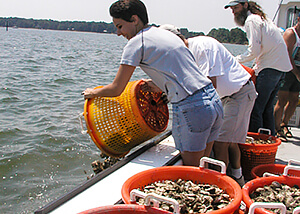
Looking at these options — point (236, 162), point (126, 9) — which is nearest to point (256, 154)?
point (236, 162)

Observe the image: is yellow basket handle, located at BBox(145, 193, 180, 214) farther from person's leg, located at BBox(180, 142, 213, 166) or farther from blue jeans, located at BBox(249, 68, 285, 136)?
blue jeans, located at BBox(249, 68, 285, 136)

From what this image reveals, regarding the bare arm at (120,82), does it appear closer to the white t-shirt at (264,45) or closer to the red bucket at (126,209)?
the red bucket at (126,209)

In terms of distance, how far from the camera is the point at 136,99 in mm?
2945

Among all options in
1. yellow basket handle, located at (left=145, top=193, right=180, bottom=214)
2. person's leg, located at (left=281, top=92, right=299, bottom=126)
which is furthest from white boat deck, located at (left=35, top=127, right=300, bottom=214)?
person's leg, located at (left=281, top=92, right=299, bottom=126)

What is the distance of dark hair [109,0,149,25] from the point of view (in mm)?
2355

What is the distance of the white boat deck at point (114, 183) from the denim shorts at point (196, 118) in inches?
20.5

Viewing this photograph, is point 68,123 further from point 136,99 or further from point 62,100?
point 136,99

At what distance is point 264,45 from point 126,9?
215 cm

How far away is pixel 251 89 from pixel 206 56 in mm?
601

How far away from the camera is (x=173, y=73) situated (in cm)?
231

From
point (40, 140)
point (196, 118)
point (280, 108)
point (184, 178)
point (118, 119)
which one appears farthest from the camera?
point (40, 140)

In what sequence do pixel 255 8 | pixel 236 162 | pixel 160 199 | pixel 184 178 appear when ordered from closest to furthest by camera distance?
pixel 160 199, pixel 184 178, pixel 236 162, pixel 255 8

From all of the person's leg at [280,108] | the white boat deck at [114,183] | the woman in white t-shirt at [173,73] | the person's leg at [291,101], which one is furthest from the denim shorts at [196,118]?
the person's leg at [291,101]

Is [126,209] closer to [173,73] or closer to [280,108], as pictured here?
[173,73]
